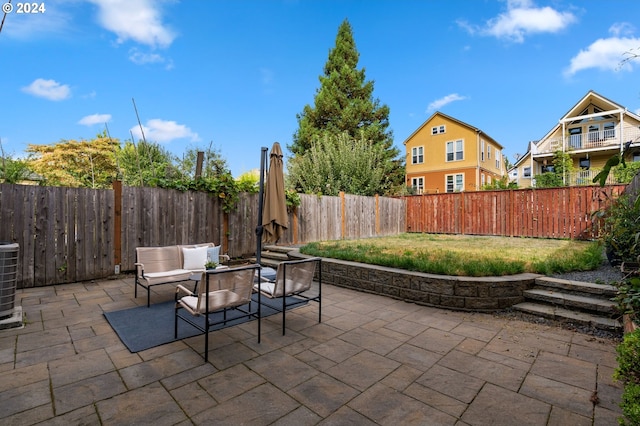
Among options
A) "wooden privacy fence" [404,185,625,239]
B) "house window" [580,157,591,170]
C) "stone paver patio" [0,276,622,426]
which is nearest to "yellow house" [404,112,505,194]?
"house window" [580,157,591,170]

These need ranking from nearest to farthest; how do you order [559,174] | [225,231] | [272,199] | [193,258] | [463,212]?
[272,199] → [193,258] → [225,231] → [463,212] → [559,174]

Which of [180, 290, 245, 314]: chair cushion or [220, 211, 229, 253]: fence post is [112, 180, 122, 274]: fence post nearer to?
[220, 211, 229, 253]: fence post

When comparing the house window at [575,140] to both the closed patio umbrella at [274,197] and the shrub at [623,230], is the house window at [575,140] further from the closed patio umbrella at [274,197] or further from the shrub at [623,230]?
the closed patio umbrella at [274,197]

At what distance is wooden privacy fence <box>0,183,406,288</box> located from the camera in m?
5.24

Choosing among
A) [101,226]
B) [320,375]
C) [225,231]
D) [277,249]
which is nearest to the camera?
[320,375]

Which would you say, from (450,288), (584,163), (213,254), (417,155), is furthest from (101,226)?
(584,163)

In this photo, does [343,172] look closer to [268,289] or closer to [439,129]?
[439,129]

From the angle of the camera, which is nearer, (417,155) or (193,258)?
(193,258)

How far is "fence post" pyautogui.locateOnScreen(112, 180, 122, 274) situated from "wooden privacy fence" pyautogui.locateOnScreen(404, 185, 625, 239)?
1093 centimetres

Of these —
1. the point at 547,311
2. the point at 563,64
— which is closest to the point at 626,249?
the point at 547,311

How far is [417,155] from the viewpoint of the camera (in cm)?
2355

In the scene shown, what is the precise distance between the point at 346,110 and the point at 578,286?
21.4 metres

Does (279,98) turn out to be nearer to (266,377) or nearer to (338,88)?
Result: (338,88)

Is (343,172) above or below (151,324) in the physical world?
above
